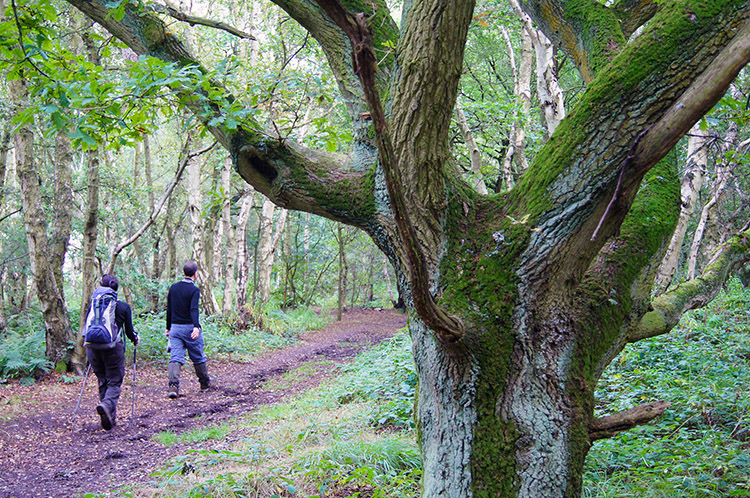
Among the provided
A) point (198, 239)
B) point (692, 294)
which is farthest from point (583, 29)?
point (198, 239)

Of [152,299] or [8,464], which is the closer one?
[8,464]

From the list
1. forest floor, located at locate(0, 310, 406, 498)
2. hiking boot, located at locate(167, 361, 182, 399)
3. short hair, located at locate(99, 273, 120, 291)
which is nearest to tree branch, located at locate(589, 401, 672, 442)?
forest floor, located at locate(0, 310, 406, 498)

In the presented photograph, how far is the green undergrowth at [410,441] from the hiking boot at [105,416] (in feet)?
4.58

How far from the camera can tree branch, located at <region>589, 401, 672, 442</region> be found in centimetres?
256

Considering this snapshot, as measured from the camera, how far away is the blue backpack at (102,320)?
20.2 feet

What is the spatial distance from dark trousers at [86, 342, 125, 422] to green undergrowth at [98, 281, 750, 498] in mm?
1531

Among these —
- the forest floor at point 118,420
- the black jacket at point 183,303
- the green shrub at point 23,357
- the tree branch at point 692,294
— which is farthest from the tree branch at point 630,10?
the green shrub at point 23,357

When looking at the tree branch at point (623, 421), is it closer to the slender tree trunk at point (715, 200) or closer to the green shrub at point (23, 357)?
the slender tree trunk at point (715, 200)

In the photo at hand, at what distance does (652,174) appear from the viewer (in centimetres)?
311

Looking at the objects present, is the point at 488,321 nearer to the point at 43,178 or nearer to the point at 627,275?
the point at 627,275

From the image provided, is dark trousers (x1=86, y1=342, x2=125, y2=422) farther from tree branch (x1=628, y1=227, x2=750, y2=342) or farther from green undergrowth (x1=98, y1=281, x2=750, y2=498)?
tree branch (x1=628, y1=227, x2=750, y2=342)

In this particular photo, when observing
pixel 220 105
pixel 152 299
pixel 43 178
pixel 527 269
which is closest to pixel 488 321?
pixel 527 269

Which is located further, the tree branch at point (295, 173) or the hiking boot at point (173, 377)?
the hiking boot at point (173, 377)

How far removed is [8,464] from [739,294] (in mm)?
13729
